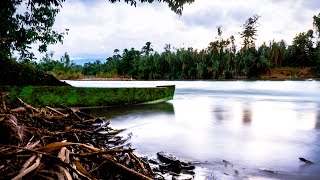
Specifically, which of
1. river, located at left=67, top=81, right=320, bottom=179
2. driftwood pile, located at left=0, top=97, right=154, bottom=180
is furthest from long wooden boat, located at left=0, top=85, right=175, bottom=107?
driftwood pile, located at left=0, top=97, right=154, bottom=180

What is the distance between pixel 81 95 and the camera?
12.2 m

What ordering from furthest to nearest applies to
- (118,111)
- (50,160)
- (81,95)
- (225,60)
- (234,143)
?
(225,60)
(81,95)
(118,111)
(234,143)
(50,160)

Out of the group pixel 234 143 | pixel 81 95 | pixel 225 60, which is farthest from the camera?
pixel 225 60

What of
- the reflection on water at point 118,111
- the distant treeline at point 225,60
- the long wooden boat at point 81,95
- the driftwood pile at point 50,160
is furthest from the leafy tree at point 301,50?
the driftwood pile at point 50,160

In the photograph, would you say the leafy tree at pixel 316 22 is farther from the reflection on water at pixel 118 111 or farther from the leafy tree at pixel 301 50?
the reflection on water at pixel 118 111

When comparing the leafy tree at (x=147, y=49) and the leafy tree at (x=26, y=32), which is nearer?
the leafy tree at (x=26, y=32)

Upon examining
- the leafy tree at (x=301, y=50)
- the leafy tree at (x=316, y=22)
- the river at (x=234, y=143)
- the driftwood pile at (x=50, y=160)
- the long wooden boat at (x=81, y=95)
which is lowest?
Result: the river at (x=234, y=143)

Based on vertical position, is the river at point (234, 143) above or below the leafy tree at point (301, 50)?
below

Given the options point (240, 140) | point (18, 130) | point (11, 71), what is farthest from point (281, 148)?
point (11, 71)

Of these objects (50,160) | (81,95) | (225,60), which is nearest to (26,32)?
(81,95)

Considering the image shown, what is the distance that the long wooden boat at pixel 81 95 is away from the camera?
1080cm

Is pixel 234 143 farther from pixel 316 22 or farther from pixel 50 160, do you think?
pixel 316 22

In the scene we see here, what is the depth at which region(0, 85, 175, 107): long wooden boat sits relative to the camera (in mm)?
10805

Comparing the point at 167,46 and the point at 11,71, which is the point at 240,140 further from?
the point at 167,46
